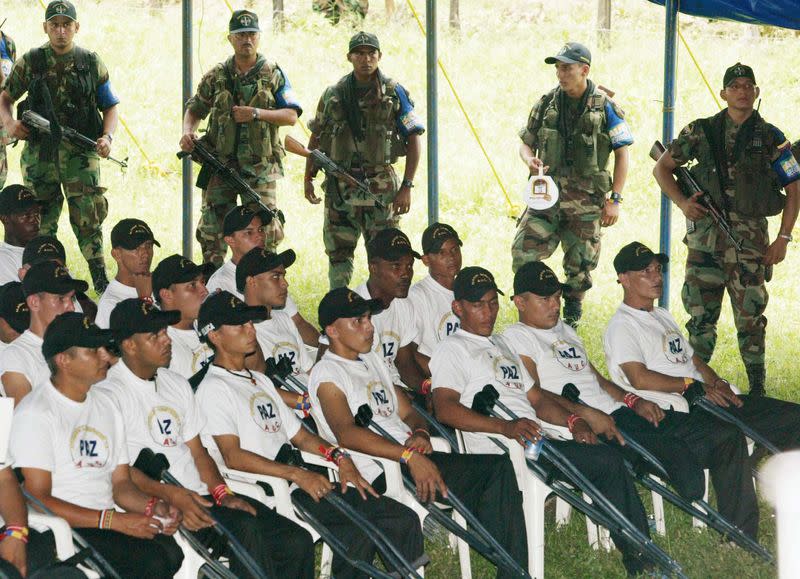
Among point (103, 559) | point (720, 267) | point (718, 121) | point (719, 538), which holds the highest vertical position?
point (718, 121)

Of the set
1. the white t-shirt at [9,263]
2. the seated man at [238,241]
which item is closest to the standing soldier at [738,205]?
the seated man at [238,241]

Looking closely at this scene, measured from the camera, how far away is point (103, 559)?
4715 millimetres

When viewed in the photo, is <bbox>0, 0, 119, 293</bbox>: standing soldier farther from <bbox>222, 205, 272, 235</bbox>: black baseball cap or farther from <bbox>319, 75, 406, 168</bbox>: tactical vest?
<bbox>222, 205, 272, 235</bbox>: black baseball cap

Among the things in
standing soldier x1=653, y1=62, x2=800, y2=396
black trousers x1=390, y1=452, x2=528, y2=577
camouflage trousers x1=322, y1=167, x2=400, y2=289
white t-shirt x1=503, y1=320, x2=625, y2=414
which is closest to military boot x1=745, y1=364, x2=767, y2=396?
standing soldier x1=653, y1=62, x2=800, y2=396

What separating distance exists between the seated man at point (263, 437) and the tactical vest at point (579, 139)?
4.09 meters

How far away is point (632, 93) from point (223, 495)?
12411mm

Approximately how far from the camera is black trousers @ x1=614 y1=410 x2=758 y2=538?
6.41 meters

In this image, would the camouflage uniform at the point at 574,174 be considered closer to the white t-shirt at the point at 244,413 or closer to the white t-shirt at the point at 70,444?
the white t-shirt at the point at 244,413

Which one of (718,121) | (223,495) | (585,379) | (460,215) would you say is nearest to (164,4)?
(460,215)

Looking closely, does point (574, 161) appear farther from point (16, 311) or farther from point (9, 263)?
point (16, 311)

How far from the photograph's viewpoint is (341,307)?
6066 millimetres

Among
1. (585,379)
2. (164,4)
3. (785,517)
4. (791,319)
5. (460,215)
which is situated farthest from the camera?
(164,4)

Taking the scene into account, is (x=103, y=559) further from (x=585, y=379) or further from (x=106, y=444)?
(x=585, y=379)

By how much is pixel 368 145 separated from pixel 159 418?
175 inches
